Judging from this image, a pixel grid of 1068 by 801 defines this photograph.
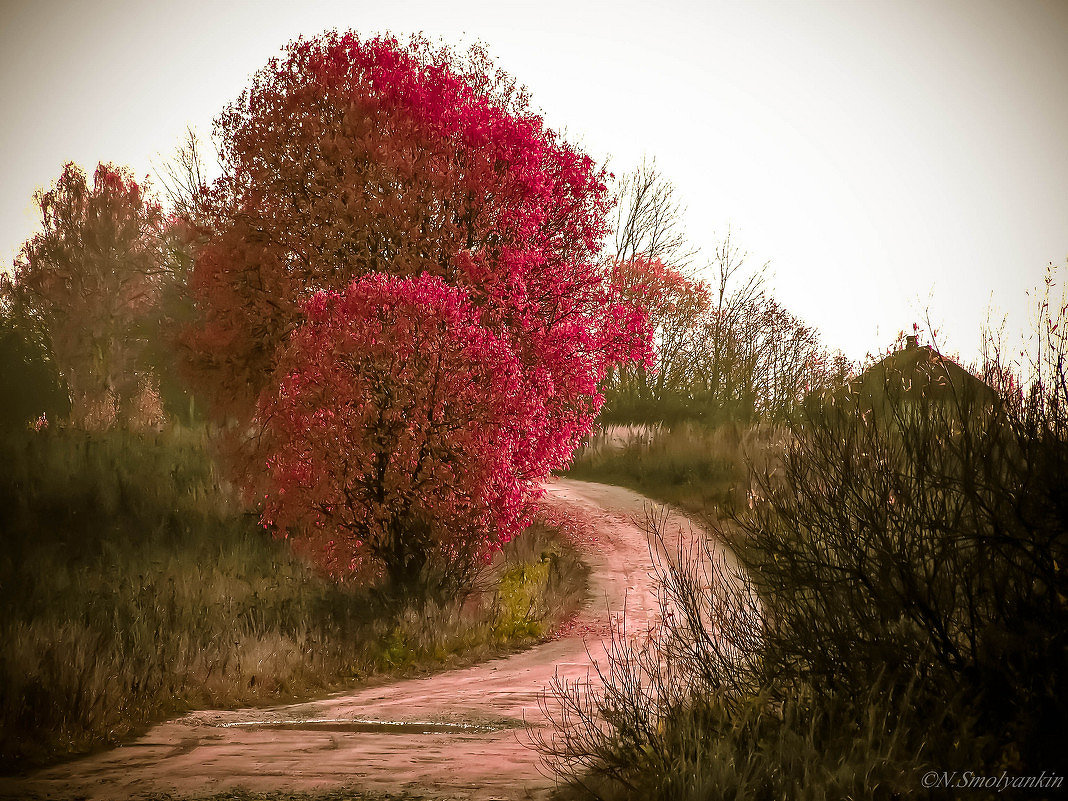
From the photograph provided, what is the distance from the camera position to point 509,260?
14.8 metres

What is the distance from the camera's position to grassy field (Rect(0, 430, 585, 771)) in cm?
863

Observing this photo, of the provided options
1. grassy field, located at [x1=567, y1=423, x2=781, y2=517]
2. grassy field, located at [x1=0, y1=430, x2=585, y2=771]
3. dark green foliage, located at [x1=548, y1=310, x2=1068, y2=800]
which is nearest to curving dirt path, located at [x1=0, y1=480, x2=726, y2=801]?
grassy field, located at [x1=0, y1=430, x2=585, y2=771]

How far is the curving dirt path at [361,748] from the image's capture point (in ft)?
21.1

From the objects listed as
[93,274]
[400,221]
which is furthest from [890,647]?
[93,274]

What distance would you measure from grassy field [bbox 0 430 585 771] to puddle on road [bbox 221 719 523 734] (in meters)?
1.27

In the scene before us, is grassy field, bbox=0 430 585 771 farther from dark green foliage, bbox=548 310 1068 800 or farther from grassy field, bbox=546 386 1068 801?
dark green foliage, bbox=548 310 1068 800

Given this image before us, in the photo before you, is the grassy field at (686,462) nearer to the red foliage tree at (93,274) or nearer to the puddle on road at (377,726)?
the puddle on road at (377,726)

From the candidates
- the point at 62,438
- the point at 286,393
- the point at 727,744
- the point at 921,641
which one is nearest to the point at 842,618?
the point at 921,641

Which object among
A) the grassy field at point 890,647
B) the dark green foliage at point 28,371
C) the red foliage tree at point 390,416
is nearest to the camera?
the grassy field at point 890,647

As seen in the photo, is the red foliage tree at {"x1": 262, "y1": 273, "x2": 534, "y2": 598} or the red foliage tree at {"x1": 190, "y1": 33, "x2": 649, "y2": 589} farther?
the red foliage tree at {"x1": 190, "y1": 33, "x2": 649, "y2": 589}

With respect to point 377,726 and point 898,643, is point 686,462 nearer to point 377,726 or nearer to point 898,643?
point 377,726

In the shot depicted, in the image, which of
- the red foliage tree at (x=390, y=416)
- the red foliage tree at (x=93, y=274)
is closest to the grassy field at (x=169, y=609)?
the red foliage tree at (x=390, y=416)

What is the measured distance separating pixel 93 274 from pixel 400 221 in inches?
749

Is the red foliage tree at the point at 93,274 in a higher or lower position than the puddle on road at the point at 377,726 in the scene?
higher
